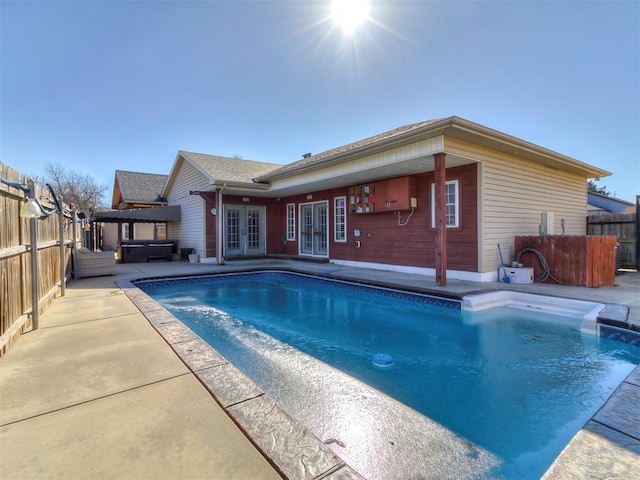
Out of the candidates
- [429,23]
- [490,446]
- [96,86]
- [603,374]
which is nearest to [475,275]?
[603,374]

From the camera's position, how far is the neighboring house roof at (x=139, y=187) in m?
14.9

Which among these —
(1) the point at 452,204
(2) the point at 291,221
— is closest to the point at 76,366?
(1) the point at 452,204

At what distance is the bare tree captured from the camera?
23.8 meters

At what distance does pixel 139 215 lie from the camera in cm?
1167

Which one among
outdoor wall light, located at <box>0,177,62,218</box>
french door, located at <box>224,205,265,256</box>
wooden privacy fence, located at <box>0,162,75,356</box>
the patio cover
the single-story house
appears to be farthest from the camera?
french door, located at <box>224,205,265,256</box>

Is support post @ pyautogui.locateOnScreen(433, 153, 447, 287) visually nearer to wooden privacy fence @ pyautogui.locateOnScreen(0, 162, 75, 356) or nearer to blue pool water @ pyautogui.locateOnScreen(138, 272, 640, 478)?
blue pool water @ pyautogui.locateOnScreen(138, 272, 640, 478)

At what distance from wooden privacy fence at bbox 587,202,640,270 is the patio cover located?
14.7 metres

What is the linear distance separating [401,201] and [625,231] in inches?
267

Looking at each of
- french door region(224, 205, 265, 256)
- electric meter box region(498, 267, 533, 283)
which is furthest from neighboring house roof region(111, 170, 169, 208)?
electric meter box region(498, 267, 533, 283)

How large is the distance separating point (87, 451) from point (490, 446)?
227cm

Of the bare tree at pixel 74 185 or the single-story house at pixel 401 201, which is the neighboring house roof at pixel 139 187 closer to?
the single-story house at pixel 401 201

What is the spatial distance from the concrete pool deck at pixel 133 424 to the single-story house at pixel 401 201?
15.1 feet

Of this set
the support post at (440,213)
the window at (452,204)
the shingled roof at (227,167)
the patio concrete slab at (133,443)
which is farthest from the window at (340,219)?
the patio concrete slab at (133,443)

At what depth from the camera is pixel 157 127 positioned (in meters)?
13.6
